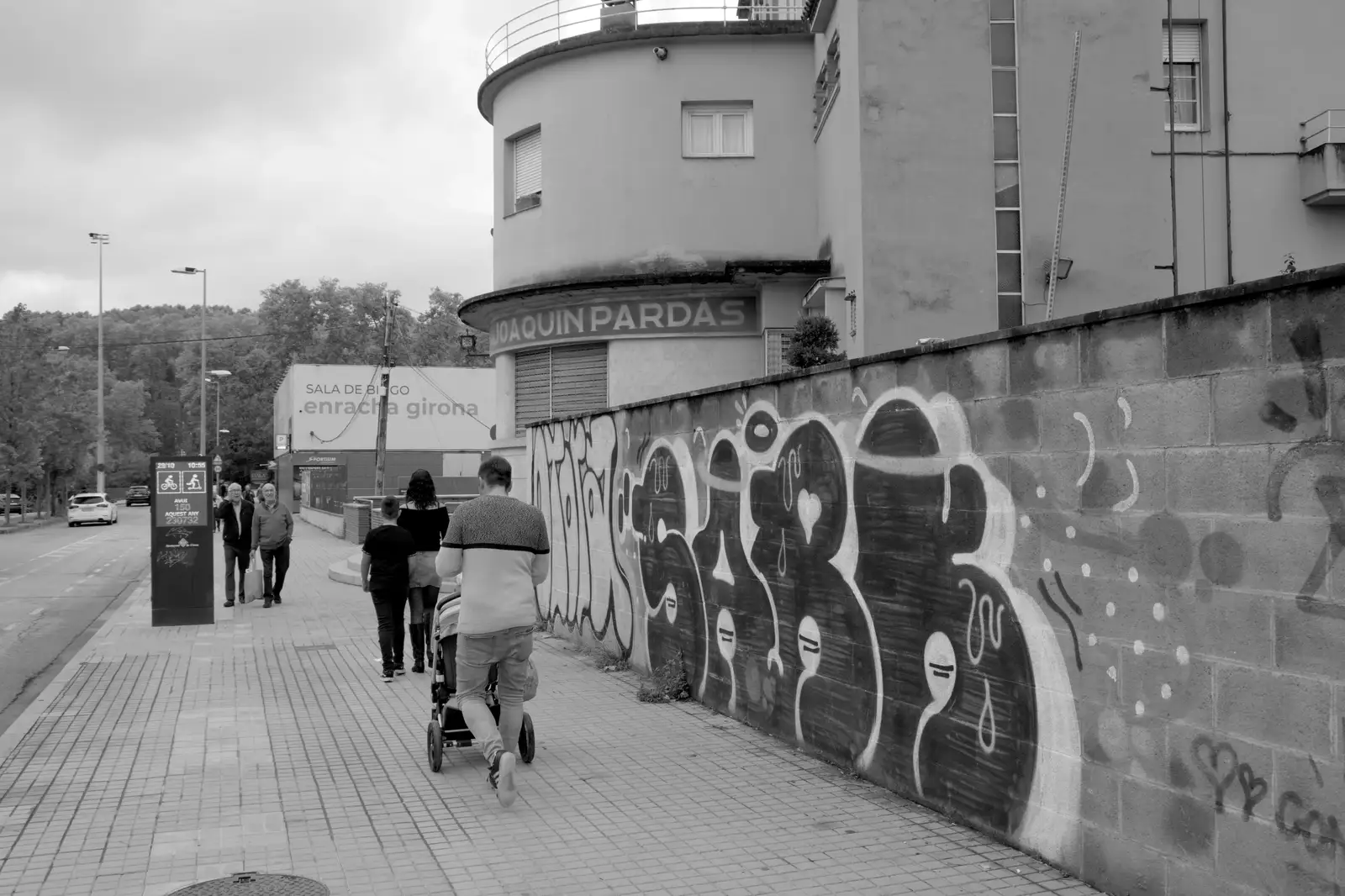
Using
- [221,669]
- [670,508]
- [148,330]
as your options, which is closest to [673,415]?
[670,508]

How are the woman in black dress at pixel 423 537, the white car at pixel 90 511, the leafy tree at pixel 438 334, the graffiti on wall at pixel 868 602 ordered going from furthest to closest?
the leafy tree at pixel 438 334
the white car at pixel 90 511
the woman in black dress at pixel 423 537
the graffiti on wall at pixel 868 602

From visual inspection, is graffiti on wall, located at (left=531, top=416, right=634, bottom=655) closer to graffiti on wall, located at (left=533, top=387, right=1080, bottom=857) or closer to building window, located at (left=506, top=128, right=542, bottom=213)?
graffiti on wall, located at (left=533, top=387, right=1080, bottom=857)

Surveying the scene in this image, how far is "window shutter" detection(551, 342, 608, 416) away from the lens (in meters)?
18.1

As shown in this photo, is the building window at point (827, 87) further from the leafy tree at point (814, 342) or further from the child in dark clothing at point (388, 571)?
the child in dark clothing at point (388, 571)

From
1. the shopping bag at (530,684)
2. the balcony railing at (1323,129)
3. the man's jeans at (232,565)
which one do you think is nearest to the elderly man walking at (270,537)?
the man's jeans at (232,565)

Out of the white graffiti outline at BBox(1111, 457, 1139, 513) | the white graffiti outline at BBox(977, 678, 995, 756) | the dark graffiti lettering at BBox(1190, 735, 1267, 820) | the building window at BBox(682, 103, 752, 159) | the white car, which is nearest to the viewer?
the dark graffiti lettering at BBox(1190, 735, 1267, 820)

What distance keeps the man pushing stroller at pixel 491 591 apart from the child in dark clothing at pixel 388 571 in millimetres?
3444

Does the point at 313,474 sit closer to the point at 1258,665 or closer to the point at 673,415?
the point at 673,415

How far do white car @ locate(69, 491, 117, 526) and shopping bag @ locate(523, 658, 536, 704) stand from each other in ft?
165

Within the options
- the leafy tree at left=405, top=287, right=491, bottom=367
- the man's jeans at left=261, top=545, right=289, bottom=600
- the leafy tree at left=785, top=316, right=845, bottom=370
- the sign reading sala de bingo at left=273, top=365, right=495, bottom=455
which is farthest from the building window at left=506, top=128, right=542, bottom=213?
the leafy tree at left=405, top=287, right=491, bottom=367

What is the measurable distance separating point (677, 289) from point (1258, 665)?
45.2 feet

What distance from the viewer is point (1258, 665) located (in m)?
4.12

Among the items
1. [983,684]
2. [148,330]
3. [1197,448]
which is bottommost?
[983,684]

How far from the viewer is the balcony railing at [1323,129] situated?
54.9 feet
